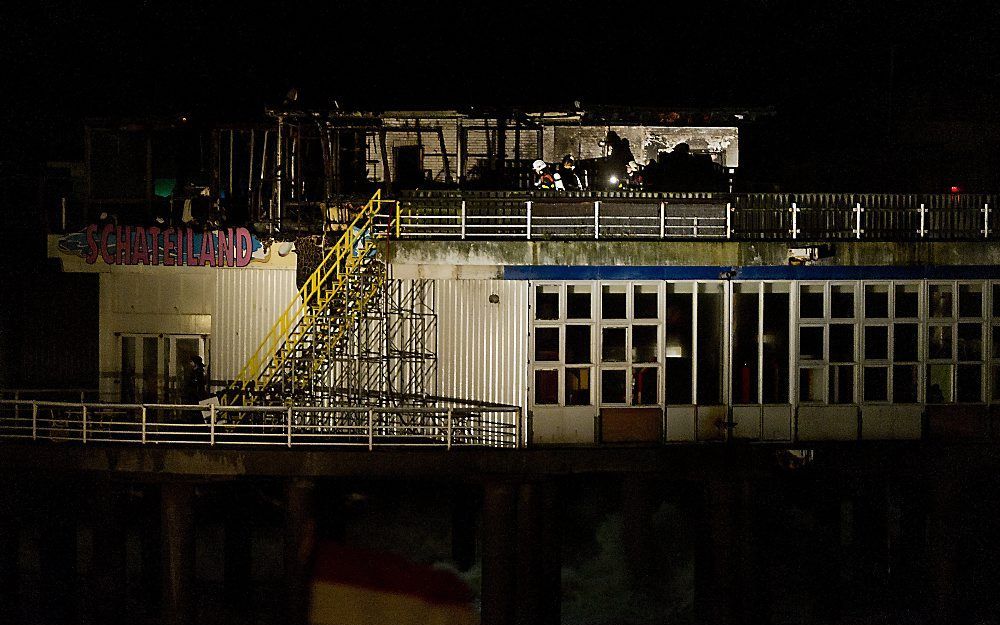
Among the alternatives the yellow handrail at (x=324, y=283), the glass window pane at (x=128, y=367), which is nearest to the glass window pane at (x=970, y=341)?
the yellow handrail at (x=324, y=283)

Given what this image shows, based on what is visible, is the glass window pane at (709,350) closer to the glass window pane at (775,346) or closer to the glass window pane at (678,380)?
the glass window pane at (775,346)

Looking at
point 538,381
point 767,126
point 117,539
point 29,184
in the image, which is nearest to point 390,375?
point 538,381

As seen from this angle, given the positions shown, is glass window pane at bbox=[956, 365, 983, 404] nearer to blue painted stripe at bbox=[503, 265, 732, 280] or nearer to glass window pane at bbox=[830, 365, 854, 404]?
glass window pane at bbox=[830, 365, 854, 404]

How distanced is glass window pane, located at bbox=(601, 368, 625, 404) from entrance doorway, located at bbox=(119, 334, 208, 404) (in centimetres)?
983

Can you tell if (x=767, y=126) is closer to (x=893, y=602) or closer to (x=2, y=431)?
(x=893, y=602)

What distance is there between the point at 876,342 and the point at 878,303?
85 cm

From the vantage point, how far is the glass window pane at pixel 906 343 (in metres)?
24.5

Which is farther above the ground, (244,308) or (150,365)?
(244,308)

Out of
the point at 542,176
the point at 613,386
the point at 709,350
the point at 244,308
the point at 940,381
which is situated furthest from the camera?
the point at 244,308

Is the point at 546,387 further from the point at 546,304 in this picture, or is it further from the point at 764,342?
the point at 764,342

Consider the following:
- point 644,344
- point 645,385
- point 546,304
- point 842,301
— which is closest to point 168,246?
point 546,304

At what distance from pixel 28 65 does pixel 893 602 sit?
36.1m

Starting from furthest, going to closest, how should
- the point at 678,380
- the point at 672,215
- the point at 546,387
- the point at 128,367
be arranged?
1. the point at 128,367
2. the point at 672,215
3. the point at 678,380
4. the point at 546,387

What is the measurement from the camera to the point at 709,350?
2398cm
